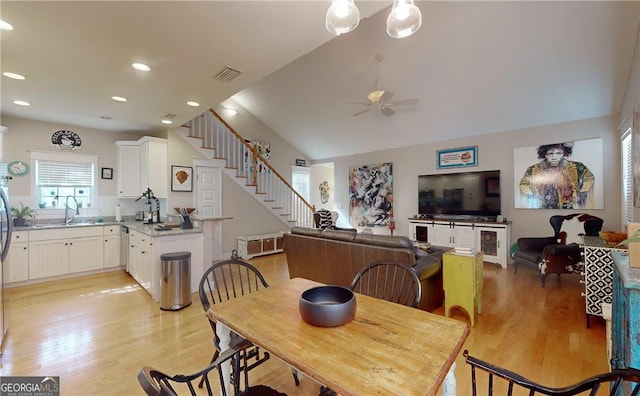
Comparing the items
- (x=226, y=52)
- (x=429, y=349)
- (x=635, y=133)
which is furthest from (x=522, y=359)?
(x=226, y=52)

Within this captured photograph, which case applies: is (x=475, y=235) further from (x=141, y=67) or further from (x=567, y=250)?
(x=141, y=67)

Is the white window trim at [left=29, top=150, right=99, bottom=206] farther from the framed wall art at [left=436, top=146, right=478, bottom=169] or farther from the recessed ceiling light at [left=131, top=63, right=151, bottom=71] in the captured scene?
the framed wall art at [left=436, top=146, right=478, bottom=169]

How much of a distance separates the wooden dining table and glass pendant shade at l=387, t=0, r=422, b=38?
164cm

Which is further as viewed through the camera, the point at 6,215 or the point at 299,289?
the point at 6,215

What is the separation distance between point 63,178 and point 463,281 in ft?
20.7

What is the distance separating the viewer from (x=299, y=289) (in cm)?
168

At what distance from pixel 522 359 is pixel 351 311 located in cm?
191

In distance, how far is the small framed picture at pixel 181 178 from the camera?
4.98 m

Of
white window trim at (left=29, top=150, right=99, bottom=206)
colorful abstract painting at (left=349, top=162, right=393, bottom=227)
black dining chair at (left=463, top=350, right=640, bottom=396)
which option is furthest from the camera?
colorful abstract painting at (left=349, top=162, right=393, bottom=227)

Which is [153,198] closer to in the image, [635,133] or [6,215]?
[6,215]

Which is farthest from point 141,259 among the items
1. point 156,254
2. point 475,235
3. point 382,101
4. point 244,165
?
point 475,235

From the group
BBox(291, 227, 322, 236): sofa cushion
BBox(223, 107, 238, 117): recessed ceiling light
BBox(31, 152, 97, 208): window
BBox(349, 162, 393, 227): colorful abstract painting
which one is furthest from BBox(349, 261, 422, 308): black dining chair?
BBox(223, 107, 238, 117): recessed ceiling light

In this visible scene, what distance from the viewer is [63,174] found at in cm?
458

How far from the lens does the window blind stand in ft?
14.5
